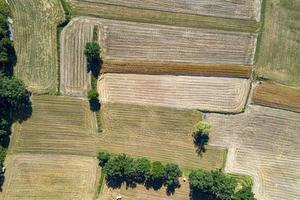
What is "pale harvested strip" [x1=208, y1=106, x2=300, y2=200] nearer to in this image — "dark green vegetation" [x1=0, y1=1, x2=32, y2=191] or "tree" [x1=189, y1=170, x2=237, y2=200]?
"tree" [x1=189, y1=170, x2=237, y2=200]

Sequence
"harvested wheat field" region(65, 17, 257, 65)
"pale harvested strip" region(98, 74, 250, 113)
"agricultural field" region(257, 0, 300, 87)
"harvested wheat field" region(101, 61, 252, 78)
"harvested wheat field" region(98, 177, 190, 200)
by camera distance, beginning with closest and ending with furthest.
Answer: "agricultural field" region(257, 0, 300, 87), "harvested wheat field" region(65, 17, 257, 65), "harvested wheat field" region(101, 61, 252, 78), "pale harvested strip" region(98, 74, 250, 113), "harvested wheat field" region(98, 177, 190, 200)

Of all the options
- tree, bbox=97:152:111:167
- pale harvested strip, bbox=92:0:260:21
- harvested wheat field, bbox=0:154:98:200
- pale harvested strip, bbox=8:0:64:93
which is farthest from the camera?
harvested wheat field, bbox=0:154:98:200

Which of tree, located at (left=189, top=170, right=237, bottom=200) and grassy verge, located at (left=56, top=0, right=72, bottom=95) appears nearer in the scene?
grassy verge, located at (left=56, top=0, right=72, bottom=95)

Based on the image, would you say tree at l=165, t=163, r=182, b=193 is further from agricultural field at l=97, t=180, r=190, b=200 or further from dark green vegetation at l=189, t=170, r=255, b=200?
agricultural field at l=97, t=180, r=190, b=200

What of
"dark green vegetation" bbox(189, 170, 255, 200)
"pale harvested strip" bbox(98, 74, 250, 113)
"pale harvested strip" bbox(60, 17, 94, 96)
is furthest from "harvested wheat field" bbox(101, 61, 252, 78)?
"dark green vegetation" bbox(189, 170, 255, 200)

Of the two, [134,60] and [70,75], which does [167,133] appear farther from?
[70,75]

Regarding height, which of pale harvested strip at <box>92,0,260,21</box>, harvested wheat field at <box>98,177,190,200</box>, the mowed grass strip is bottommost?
harvested wheat field at <box>98,177,190,200</box>

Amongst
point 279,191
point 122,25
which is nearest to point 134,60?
point 122,25

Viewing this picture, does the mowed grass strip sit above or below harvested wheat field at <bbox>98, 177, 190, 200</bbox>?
above
